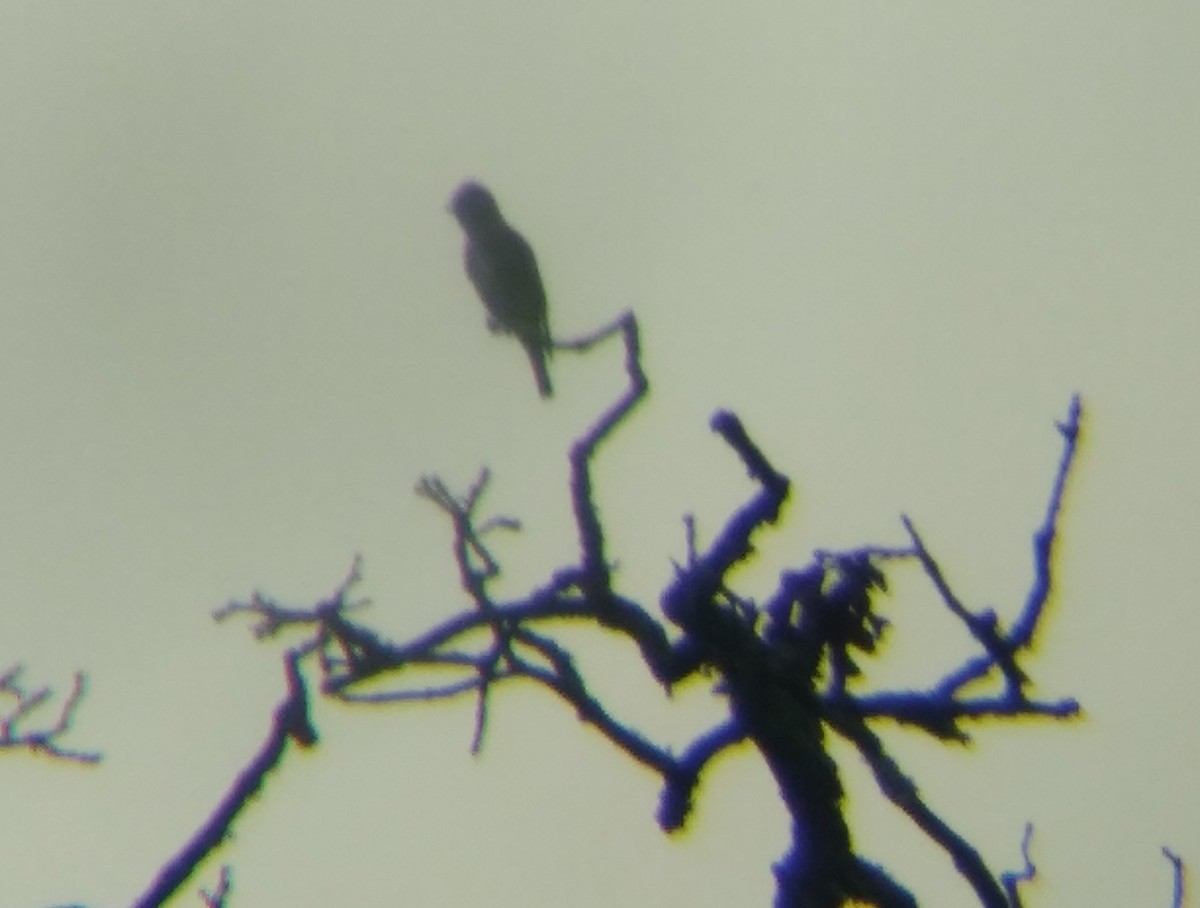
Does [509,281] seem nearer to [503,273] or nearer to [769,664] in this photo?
[503,273]

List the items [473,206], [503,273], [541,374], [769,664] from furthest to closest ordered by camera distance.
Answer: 1. [473,206]
2. [503,273]
3. [541,374]
4. [769,664]

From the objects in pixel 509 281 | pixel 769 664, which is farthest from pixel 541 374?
pixel 769 664

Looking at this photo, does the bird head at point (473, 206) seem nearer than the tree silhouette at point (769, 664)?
No

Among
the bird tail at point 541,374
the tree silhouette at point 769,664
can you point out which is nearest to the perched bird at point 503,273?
the bird tail at point 541,374

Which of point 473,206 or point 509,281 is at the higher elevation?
point 473,206

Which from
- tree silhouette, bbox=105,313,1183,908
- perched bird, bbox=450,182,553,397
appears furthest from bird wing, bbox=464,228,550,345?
tree silhouette, bbox=105,313,1183,908

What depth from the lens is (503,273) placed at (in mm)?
10508

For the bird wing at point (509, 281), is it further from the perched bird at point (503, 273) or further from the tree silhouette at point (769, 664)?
the tree silhouette at point (769, 664)

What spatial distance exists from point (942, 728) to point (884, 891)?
50 cm

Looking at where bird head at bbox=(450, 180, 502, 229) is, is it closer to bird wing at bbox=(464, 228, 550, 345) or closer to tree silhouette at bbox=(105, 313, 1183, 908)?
bird wing at bbox=(464, 228, 550, 345)

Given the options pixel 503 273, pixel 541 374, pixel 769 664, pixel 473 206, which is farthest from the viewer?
pixel 473 206

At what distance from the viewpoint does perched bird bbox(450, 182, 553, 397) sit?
10.4 meters

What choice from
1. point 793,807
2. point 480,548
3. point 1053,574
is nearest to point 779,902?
point 793,807

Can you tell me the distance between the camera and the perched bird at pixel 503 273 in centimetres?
1037
